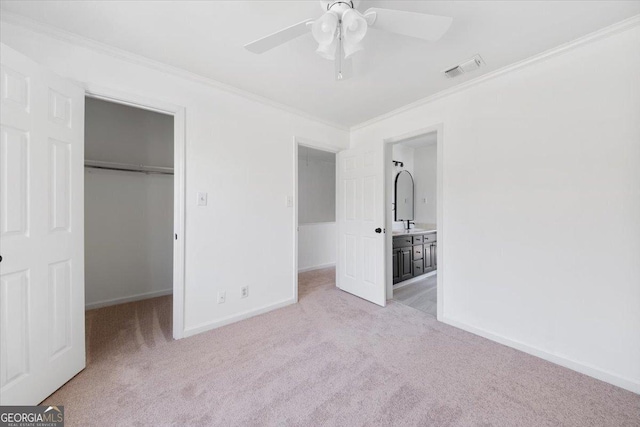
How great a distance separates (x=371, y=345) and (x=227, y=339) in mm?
1248

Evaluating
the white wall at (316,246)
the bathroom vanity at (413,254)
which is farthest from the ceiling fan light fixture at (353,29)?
the white wall at (316,246)

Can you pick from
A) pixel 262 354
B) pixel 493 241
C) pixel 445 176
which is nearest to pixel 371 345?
pixel 262 354

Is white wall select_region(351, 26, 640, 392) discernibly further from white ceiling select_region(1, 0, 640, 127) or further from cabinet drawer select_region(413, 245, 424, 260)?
cabinet drawer select_region(413, 245, 424, 260)

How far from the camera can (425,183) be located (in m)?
4.74

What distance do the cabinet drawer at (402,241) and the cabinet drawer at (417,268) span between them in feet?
1.24

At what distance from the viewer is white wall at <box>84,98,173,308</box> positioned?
2.82 metres

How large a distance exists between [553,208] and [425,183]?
2935 mm

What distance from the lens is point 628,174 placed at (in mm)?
1582

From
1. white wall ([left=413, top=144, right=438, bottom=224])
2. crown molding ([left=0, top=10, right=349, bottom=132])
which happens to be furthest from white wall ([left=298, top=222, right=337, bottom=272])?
crown molding ([left=0, top=10, right=349, bottom=132])

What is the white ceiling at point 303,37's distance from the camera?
146cm

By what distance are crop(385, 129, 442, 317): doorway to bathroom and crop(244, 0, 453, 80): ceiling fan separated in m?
1.50

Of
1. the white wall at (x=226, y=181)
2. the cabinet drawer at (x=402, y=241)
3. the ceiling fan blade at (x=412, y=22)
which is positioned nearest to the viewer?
the ceiling fan blade at (x=412, y=22)

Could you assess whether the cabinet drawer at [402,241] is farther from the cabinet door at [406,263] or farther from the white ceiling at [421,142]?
the white ceiling at [421,142]

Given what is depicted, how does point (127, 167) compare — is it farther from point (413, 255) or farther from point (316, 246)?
point (413, 255)
